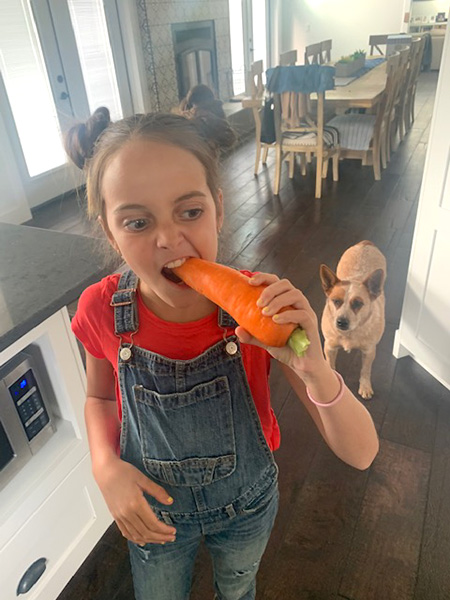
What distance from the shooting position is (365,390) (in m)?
1.94

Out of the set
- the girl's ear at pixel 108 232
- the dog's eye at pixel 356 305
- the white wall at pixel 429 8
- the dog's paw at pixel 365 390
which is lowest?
the dog's paw at pixel 365 390

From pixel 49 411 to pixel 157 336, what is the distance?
0.54m

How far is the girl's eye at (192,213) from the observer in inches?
28.7

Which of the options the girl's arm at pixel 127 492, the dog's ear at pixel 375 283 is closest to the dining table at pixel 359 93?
the dog's ear at pixel 375 283

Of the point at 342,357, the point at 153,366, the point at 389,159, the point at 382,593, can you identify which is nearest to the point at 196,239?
the point at 153,366

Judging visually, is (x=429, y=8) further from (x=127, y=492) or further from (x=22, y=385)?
(x=127, y=492)

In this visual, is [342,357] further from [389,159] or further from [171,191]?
[389,159]

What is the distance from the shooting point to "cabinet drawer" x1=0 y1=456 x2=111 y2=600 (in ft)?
3.45

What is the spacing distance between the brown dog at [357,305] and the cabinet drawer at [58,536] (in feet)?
3.41

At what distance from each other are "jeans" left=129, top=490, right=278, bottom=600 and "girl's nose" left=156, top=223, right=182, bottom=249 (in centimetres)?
53

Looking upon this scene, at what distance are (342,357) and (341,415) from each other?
1556 mm

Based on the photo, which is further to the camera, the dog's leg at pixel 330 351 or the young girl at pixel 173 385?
the dog's leg at pixel 330 351

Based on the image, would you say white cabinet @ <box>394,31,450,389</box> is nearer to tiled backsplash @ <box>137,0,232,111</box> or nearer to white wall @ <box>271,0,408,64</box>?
tiled backsplash @ <box>137,0,232,111</box>

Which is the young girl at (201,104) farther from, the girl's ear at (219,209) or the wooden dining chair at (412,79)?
the wooden dining chair at (412,79)
